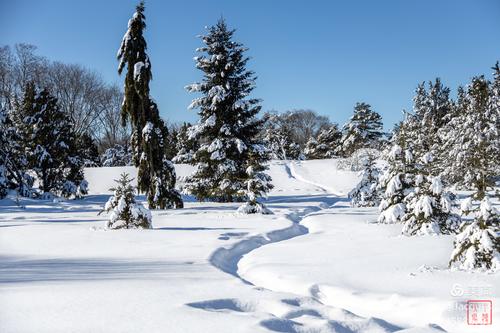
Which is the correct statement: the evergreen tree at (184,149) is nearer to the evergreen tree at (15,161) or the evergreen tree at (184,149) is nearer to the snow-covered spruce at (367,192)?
the evergreen tree at (15,161)

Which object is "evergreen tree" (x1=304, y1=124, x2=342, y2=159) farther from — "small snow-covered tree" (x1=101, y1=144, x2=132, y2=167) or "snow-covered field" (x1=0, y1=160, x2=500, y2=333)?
"snow-covered field" (x1=0, y1=160, x2=500, y2=333)

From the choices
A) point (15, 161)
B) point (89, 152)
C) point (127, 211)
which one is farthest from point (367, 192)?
point (89, 152)

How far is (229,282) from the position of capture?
5.30m

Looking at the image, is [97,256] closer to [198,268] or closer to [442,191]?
[198,268]

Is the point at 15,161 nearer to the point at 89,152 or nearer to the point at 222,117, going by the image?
the point at 222,117

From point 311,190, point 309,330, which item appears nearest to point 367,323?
point 309,330

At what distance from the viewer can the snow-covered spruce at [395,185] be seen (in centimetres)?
1074

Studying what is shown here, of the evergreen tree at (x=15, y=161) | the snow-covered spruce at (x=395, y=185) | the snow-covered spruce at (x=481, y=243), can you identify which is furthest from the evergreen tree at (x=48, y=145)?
the snow-covered spruce at (x=481, y=243)

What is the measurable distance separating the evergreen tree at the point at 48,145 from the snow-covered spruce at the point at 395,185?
19.7 metres

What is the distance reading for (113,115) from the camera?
56094 millimetres

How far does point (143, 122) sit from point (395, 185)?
36.6ft

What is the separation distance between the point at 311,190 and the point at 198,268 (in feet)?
79.5

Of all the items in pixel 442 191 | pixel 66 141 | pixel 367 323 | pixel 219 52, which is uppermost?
pixel 219 52

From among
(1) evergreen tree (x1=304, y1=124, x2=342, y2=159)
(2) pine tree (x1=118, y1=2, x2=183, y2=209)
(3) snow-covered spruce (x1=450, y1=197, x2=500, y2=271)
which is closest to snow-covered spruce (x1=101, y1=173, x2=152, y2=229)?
(2) pine tree (x1=118, y1=2, x2=183, y2=209)
